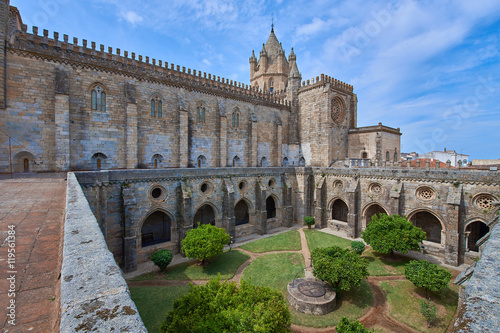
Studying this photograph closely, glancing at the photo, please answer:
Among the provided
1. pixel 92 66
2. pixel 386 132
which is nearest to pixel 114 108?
pixel 92 66

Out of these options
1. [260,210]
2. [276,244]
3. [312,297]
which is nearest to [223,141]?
[260,210]

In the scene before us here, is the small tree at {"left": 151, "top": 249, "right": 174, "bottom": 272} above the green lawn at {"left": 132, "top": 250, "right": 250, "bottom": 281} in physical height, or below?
above

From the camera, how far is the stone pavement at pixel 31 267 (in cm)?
237

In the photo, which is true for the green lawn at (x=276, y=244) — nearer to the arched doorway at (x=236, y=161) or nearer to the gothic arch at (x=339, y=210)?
the gothic arch at (x=339, y=210)

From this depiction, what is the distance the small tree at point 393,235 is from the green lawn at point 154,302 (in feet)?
44.8

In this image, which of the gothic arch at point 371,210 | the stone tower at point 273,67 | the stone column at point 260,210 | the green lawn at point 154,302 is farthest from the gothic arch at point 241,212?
the stone tower at point 273,67

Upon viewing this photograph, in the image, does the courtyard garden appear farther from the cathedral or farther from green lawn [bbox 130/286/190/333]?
the cathedral

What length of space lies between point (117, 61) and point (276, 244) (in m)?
22.2

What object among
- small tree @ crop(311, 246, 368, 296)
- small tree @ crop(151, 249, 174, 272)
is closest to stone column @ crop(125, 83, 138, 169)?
small tree @ crop(151, 249, 174, 272)

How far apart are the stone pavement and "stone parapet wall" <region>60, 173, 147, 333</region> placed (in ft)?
1.11

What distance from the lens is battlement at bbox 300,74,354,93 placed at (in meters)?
32.4

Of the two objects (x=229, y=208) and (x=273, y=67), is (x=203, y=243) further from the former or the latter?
(x=273, y=67)

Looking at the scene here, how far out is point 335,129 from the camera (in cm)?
3356

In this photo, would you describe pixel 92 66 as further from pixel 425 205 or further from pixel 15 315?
pixel 425 205
